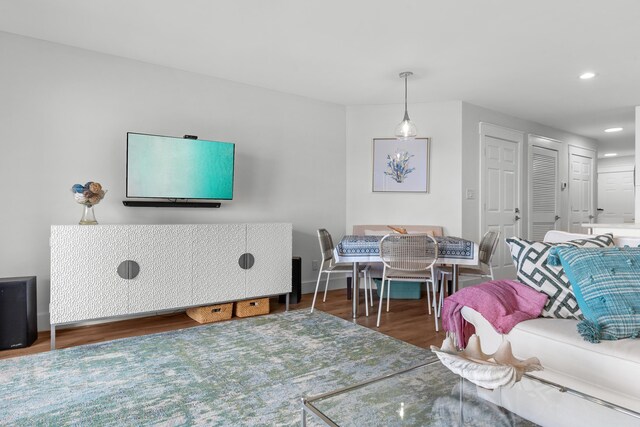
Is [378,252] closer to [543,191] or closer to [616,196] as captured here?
[543,191]

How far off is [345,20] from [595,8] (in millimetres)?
1744

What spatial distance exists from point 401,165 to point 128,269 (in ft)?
11.1

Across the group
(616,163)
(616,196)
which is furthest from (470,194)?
(616,163)

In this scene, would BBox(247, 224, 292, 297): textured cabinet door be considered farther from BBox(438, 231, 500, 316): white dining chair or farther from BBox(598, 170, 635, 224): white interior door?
BBox(598, 170, 635, 224): white interior door

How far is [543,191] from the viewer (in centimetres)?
602

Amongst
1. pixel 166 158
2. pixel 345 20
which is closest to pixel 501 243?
pixel 345 20

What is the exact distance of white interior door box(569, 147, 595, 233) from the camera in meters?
6.65

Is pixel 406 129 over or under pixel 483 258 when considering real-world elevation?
over

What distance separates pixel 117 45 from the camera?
3225 millimetres

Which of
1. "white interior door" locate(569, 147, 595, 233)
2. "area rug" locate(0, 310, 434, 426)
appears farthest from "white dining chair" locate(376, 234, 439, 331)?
"white interior door" locate(569, 147, 595, 233)

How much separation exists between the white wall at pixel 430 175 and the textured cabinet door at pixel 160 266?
7.96ft

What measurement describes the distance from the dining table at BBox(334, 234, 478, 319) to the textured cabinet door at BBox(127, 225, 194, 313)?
1367 mm

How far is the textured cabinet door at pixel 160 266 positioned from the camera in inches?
117

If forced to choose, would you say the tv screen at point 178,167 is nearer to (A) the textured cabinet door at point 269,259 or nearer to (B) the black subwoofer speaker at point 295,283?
(A) the textured cabinet door at point 269,259
